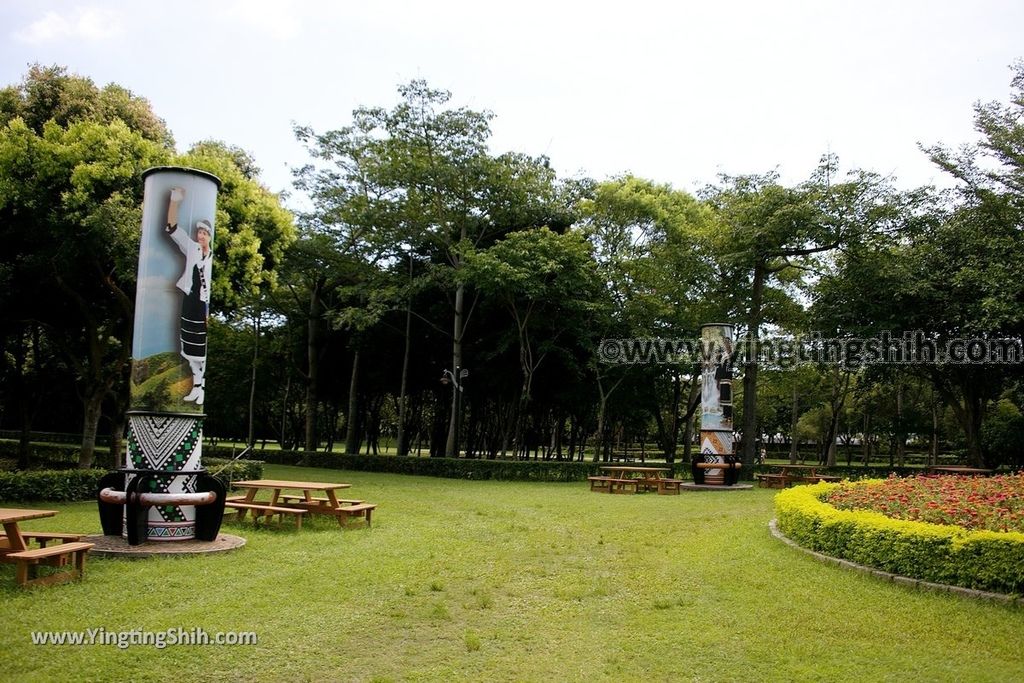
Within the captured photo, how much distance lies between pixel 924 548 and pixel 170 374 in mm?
8081

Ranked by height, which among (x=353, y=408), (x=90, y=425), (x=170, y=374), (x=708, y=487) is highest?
(x=170, y=374)

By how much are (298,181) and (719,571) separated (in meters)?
21.7

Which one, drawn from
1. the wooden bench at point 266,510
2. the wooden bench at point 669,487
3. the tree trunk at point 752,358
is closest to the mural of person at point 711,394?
the wooden bench at point 669,487

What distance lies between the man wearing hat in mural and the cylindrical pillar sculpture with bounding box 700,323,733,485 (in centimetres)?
1328

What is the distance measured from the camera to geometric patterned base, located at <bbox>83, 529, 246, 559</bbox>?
7809 mm

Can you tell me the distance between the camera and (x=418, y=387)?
30.6 m

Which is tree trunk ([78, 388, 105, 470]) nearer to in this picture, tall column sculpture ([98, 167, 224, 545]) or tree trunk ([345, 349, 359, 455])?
tall column sculpture ([98, 167, 224, 545])

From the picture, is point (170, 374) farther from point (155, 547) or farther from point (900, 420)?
point (900, 420)

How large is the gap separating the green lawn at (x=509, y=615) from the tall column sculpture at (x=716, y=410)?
A: 9.53m

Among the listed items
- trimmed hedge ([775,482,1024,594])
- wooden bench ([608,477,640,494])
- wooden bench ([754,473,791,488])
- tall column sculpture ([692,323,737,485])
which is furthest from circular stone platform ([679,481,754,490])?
trimmed hedge ([775,482,1024,594])

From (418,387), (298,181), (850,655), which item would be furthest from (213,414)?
(850,655)

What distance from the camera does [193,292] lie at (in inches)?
360

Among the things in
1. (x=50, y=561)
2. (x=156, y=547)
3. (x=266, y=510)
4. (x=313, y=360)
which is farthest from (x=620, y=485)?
(x=313, y=360)

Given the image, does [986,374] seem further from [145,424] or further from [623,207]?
[145,424]
